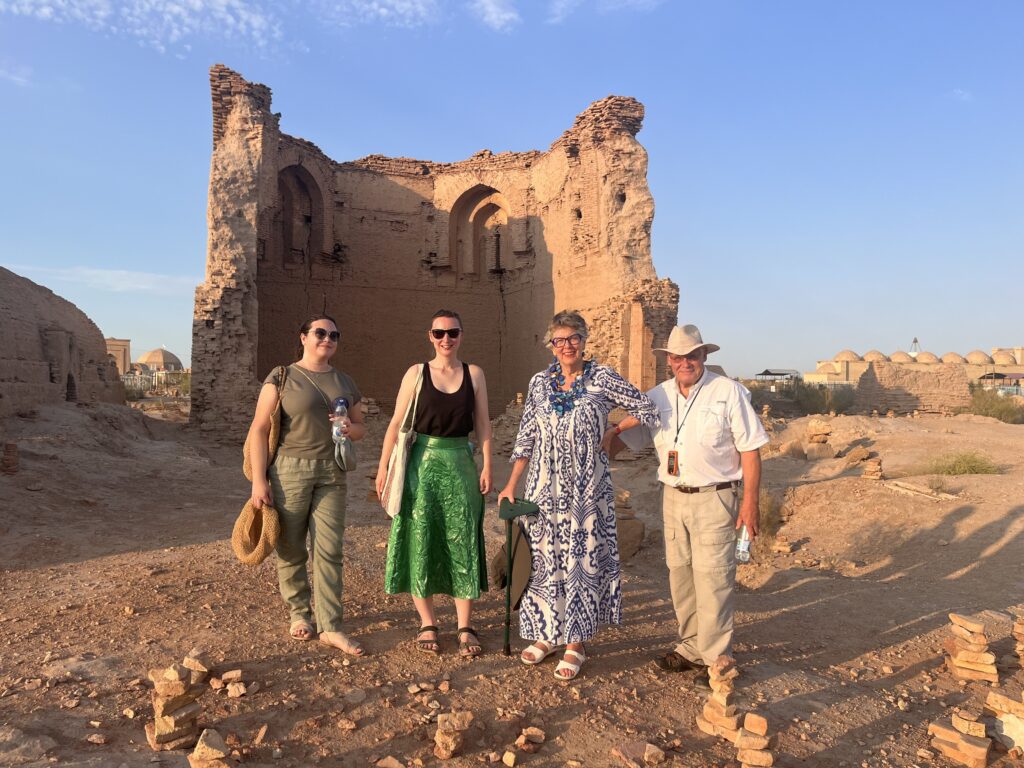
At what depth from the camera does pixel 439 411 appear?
136 inches

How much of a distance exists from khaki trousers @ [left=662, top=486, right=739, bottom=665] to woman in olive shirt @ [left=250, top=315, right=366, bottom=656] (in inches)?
68.2

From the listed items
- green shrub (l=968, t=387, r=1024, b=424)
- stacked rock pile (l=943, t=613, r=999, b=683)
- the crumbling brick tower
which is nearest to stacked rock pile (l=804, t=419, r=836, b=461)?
the crumbling brick tower

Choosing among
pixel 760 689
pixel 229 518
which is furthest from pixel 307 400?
pixel 229 518

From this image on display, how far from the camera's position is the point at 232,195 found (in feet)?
48.6

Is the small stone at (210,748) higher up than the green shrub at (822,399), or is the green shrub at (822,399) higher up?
the green shrub at (822,399)

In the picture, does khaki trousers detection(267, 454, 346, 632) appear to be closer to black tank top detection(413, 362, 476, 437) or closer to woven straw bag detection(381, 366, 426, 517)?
woven straw bag detection(381, 366, 426, 517)

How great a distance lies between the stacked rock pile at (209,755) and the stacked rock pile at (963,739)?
9.39 feet

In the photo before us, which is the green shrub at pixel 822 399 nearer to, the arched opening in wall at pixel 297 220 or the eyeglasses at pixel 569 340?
the arched opening in wall at pixel 297 220

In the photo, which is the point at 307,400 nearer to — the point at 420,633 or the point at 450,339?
the point at 450,339

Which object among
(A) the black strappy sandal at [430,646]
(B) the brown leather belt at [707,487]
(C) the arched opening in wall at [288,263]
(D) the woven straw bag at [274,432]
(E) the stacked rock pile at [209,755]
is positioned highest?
(C) the arched opening in wall at [288,263]

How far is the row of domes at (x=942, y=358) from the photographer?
1462 inches

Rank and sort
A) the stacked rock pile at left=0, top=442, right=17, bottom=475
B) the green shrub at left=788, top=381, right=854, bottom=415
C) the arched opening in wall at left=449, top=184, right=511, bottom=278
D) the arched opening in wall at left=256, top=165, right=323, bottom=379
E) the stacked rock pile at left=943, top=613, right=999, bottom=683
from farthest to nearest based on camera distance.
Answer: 1. the green shrub at left=788, top=381, right=854, bottom=415
2. the arched opening in wall at left=449, top=184, right=511, bottom=278
3. the arched opening in wall at left=256, top=165, right=323, bottom=379
4. the stacked rock pile at left=0, top=442, right=17, bottom=475
5. the stacked rock pile at left=943, top=613, right=999, bottom=683

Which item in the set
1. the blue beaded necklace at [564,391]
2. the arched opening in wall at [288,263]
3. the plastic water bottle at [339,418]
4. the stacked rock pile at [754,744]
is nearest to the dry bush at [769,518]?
the blue beaded necklace at [564,391]

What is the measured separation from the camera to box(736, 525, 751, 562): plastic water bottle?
3.27 m
